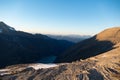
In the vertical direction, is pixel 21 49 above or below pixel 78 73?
above

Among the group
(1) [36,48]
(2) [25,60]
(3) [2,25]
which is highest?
(3) [2,25]

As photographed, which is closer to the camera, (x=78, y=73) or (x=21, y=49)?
(x=78, y=73)

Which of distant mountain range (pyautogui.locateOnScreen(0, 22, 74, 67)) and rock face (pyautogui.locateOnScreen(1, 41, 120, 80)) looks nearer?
rock face (pyautogui.locateOnScreen(1, 41, 120, 80))

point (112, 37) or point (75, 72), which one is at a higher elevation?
point (112, 37)

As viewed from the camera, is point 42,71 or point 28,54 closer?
point 42,71

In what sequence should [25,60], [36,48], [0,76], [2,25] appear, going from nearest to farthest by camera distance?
[0,76] → [25,60] → [36,48] → [2,25]

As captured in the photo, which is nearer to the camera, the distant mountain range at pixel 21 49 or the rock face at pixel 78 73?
the rock face at pixel 78 73

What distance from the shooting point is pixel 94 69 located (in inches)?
1980

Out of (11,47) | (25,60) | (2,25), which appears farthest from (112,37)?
(2,25)

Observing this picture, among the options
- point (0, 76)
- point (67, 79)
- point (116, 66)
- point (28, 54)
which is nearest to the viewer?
point (67, 79)

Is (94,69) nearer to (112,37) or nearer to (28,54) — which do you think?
(112,37)

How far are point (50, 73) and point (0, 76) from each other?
9.25 metres

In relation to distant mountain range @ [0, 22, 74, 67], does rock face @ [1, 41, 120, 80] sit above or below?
below

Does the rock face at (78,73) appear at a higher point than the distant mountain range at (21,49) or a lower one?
lower
